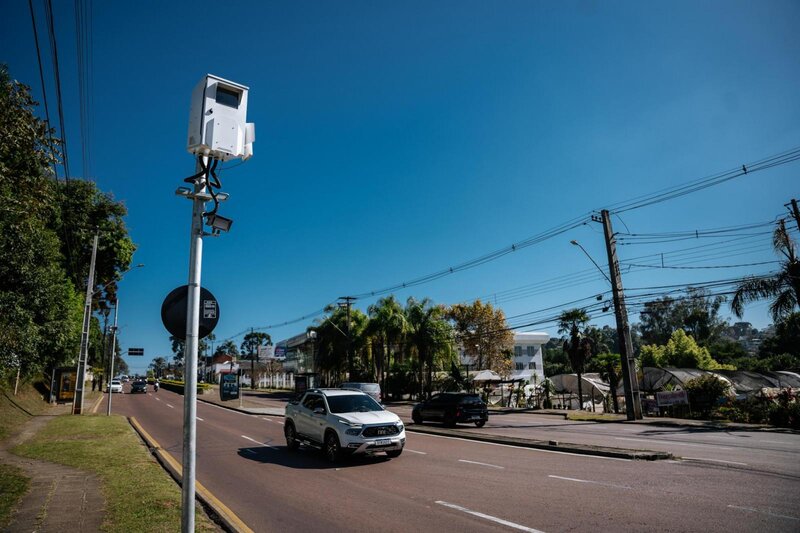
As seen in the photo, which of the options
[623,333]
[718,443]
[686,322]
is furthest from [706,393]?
[686,322]

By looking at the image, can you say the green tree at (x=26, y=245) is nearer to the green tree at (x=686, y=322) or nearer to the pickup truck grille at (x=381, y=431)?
the pickup truck grille at (x=381, y=431)

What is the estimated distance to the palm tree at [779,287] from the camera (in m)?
22.9

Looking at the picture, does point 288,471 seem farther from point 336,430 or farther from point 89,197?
point 89,197

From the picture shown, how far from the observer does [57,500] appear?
7652 millimetres

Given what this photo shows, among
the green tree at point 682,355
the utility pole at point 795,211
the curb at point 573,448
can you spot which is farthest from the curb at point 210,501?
the green tree at point 682,355

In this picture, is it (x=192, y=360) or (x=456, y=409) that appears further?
(x=456, y=409)

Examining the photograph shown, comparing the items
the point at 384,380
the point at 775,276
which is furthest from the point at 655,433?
the point at 384,380

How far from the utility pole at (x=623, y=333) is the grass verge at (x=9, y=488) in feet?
86.3

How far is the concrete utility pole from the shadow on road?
61.6 ft

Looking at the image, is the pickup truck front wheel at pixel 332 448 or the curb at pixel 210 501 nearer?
the curb at pixel 210 501

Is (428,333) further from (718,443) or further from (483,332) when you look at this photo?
(718,443)

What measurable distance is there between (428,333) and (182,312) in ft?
141

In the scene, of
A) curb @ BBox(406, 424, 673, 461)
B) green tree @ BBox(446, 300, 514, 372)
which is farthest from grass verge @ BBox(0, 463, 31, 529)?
green tree @ BBox(446, 300, 514, 372)

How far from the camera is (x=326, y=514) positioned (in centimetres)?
726
